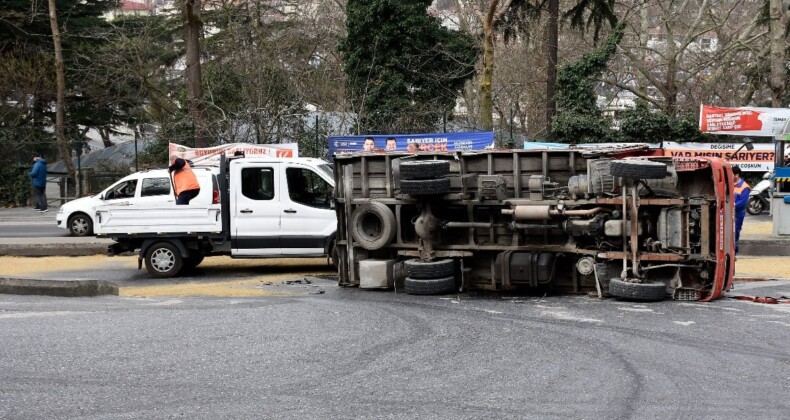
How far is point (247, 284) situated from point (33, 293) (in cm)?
303

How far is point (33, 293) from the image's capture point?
12.7 metres

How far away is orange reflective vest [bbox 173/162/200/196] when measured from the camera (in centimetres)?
1505

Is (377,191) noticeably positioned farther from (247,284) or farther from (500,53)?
(500,53)

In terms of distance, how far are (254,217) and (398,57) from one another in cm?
1889

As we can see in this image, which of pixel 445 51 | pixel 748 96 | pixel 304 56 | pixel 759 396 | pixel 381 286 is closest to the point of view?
pixel 759 396

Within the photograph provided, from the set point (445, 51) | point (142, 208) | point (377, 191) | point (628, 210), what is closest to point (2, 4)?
point (445, 51)

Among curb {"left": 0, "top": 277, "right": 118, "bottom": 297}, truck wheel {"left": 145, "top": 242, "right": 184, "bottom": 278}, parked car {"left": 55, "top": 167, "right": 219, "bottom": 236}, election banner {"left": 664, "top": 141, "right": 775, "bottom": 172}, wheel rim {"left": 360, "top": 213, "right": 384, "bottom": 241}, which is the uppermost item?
election banner {"left": 664, "top": 141, "right": 775, "bottom": 172}

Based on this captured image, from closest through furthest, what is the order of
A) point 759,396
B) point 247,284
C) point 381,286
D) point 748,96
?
point 759,396 < point 381,286 < point 247,284 < point 748,96

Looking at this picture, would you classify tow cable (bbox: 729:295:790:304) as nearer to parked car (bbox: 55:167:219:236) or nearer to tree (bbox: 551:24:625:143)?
parked car (bbox: 55:167:219:236)

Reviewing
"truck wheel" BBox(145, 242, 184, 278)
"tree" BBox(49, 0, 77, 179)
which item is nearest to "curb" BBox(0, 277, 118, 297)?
"truck wheel" BBox(145, 242, 184, 278)

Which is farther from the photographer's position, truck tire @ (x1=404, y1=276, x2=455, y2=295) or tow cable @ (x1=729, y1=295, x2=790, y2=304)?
truck tire @ (x1=404, y1=276, x2=455, y2=295)

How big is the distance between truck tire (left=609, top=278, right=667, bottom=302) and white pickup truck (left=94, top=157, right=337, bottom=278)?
521 cm

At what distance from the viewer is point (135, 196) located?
19078 millimetres

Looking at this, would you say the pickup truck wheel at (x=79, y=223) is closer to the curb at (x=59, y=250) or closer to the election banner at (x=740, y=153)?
the curb at (x=59, y=250)
